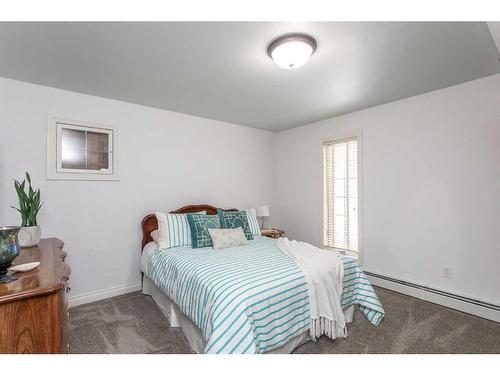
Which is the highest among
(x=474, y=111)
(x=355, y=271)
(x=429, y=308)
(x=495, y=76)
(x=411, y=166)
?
(x=495, y=76)

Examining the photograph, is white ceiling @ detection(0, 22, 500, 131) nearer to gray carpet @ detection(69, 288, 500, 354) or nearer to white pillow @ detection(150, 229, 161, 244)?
white pillow @ detection(150, 229, 161, 244)

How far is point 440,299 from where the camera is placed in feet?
8.96

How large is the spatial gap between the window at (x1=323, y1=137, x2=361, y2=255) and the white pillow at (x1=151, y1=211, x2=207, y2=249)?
214 cm

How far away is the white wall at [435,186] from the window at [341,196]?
168 millimetres

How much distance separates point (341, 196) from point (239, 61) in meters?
2.48

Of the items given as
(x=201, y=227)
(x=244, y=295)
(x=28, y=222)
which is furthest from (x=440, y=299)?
(x=28, y=222)

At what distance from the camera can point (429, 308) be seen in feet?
8.74

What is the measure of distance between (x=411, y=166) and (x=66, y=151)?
3959 mm

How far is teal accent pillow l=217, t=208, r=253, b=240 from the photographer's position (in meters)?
3.24

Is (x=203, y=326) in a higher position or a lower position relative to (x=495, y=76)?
lower

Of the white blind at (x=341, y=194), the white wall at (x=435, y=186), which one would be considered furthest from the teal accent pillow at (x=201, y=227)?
the white wall at (x=435, y=186)

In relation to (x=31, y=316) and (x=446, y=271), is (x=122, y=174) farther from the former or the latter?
(x=446, y=271)

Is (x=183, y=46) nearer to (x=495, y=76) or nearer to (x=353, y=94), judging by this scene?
(x=353, y=94)
